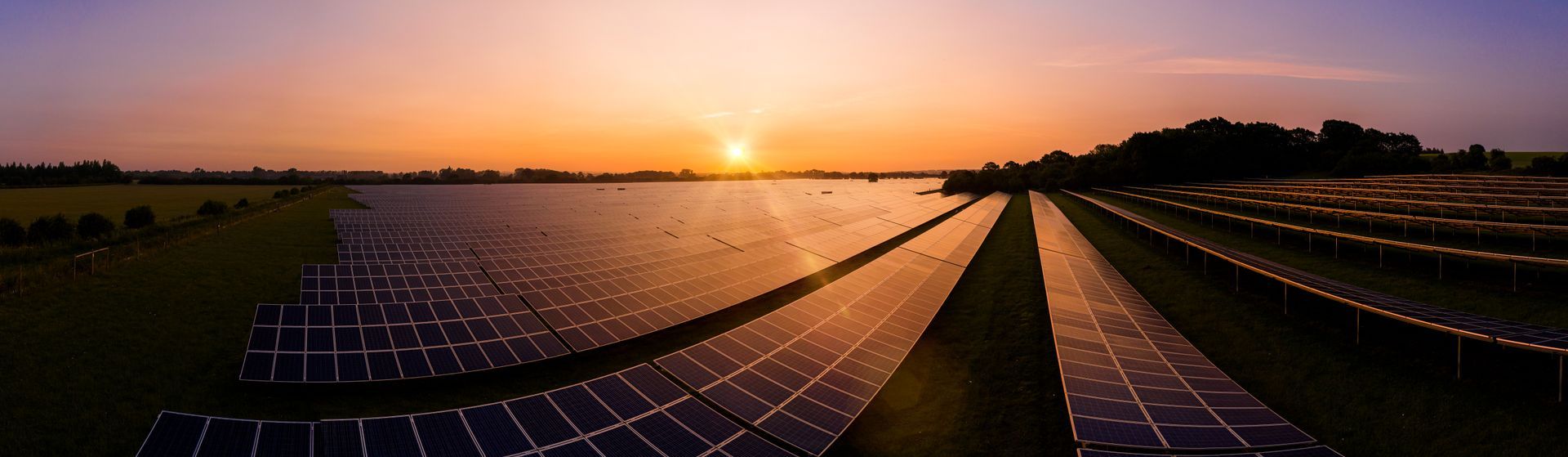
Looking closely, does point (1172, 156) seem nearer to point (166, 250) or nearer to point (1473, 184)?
point (1473, 184)

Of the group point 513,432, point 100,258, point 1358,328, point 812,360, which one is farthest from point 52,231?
point 1358,328

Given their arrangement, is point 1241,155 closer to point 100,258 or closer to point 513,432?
point 513,432

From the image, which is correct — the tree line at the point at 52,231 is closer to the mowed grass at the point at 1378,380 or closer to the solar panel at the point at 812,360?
the solar panel at the point at 812,360

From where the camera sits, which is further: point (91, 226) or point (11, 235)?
point (91, 226)

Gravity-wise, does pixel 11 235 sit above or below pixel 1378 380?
above

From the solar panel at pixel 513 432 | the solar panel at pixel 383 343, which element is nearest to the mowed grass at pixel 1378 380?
the solar panel at pixel 513 432

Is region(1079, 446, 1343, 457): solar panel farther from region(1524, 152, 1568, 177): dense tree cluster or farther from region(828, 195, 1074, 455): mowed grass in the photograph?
region(1524, 152, 1568, 177): dense tree cluster

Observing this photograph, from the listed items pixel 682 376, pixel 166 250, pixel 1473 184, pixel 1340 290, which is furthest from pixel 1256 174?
pixel 166 250
